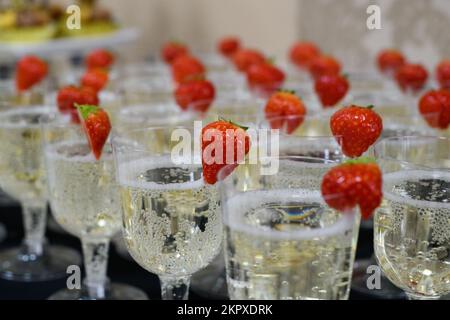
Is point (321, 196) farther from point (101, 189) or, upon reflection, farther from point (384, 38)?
point (384, 38)

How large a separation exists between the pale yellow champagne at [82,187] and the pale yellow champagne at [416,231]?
44 centimetres

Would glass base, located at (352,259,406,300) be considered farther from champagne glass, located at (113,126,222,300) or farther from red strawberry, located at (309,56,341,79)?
red strawberry, located at (309,56,341,79)

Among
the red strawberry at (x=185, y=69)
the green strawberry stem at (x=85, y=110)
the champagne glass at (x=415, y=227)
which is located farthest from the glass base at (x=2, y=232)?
the champagne glass at (x=415, y=227)

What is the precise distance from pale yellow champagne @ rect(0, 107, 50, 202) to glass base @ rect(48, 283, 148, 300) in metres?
0.22

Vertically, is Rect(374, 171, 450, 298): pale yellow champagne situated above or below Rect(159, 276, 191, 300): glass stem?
above

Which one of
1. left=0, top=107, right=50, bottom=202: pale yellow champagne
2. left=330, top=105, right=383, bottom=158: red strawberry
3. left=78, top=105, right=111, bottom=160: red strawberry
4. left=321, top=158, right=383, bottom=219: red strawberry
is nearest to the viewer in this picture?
left=321, top=158, right=383, bottom=219: red strawberry

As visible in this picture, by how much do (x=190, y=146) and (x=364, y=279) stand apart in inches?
20.1

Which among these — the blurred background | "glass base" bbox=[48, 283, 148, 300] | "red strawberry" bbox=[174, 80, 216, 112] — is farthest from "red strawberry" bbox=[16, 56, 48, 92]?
the blurred background

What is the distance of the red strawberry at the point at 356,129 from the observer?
97 centimetres

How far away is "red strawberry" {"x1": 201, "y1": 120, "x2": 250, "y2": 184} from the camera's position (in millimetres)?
866

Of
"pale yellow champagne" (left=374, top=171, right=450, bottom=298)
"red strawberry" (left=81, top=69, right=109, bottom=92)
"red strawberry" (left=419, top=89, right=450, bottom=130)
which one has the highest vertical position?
"red strawberry" (left=81, top=69, right=109, bottom=92)

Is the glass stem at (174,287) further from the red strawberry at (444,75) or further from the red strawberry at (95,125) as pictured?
the red strawberry at (444,75)

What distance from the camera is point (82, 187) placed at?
1.14 m

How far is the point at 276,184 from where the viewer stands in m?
0.89
